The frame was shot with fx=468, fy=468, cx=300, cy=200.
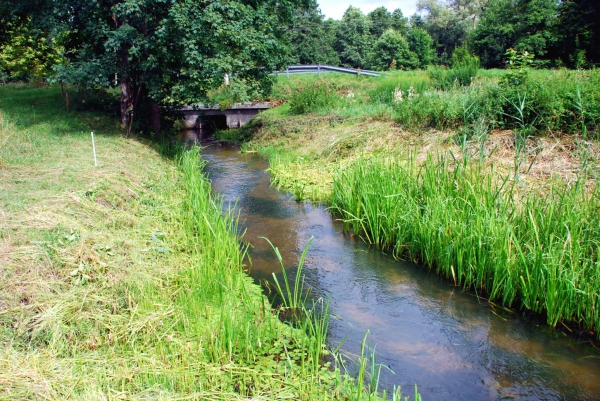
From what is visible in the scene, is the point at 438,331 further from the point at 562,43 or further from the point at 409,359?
the point at 562,43

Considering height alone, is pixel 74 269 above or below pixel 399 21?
below

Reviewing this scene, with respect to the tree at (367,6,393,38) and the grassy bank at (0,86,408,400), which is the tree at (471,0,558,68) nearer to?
the tree at (367,6,393,38)

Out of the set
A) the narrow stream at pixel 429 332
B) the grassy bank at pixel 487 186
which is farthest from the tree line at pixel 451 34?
the narrow stream at pixel 429 332

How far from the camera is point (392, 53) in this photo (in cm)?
4297

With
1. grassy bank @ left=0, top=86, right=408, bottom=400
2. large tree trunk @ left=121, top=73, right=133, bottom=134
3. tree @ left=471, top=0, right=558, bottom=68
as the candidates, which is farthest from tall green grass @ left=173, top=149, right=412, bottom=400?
tree @ left=471, top=0, right=558, bottom=68

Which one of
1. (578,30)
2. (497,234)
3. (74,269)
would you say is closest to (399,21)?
(578,30)

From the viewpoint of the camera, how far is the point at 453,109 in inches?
415

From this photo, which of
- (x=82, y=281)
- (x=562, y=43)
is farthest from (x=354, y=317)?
(x=562, y=43)

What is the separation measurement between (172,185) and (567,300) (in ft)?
20.6

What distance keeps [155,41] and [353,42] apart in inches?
1663

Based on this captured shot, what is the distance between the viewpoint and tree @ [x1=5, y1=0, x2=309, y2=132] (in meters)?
10.4

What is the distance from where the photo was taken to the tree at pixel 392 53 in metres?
42.6

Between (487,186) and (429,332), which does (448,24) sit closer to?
(487,186)

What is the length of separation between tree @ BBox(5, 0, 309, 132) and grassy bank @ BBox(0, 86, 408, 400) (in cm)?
469
